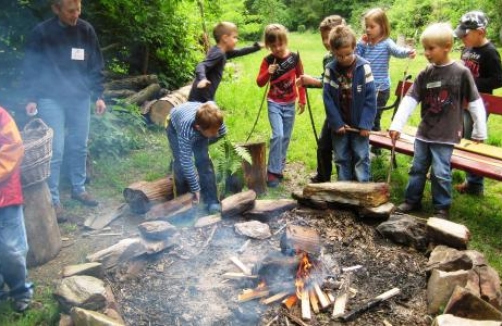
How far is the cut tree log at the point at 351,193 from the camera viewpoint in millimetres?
4426

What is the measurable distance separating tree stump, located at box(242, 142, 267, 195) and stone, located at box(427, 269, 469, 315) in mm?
2471

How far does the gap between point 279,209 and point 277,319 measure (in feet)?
5.17

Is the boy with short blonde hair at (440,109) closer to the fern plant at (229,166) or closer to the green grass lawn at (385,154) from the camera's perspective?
the green grass lawn at (385,154)

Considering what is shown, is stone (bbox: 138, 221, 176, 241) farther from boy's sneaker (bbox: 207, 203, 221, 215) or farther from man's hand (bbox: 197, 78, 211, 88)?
man's hand (bbox: 197, 78, 211, 88)

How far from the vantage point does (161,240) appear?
4.04 m

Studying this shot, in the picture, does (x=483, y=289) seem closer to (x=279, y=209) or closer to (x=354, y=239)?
(x=354, y=239)

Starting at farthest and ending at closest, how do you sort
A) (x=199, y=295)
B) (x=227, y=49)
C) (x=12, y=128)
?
1. (x=227, y=49)
2. (x=199, y=295)
3. (x=12, y=128)

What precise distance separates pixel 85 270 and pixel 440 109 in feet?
11.5

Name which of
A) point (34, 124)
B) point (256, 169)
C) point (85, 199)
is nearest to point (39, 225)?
point (34, 124)

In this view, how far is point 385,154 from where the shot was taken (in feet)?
21.0

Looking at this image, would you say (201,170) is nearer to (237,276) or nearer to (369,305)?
(237,276)

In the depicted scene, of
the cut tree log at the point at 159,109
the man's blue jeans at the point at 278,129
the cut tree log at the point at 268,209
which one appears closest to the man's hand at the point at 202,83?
the man's blue jeans at the point at 278,129

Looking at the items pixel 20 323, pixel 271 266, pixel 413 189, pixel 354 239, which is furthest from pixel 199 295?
pixel 413 189

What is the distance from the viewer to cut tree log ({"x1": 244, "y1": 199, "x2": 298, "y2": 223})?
4.57 m
